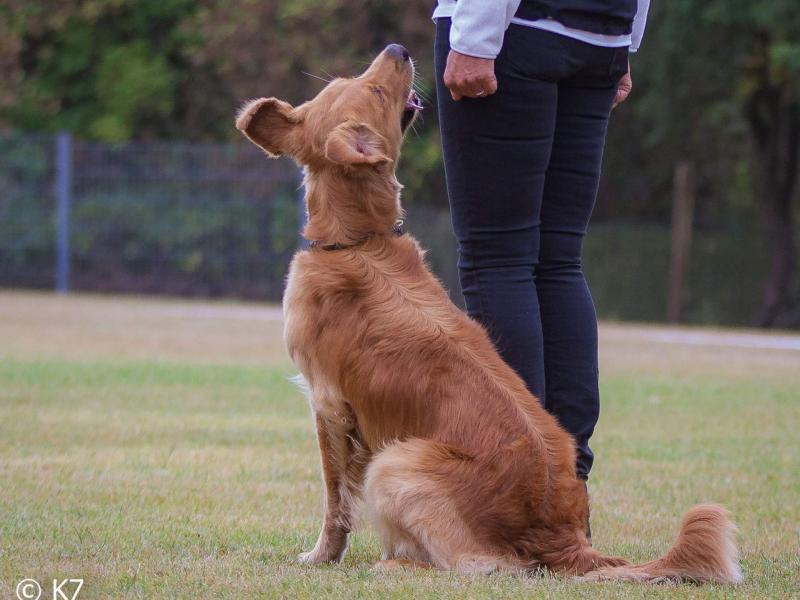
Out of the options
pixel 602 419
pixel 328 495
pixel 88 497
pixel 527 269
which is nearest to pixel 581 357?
pixel 527 269

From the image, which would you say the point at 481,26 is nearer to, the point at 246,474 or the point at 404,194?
the point at 246,474

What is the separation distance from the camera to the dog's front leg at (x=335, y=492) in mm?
3514

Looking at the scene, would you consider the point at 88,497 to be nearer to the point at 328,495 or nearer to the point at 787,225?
the point at 328,495

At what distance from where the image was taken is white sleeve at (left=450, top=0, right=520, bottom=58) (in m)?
3.34

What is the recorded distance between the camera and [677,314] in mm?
17891

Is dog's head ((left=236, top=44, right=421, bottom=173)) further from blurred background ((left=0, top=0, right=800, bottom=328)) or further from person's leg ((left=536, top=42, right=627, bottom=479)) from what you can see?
A: blurred background ((left=0, top=0, right=800, bottom=328))

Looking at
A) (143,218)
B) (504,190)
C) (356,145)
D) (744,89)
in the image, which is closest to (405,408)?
(504,190)

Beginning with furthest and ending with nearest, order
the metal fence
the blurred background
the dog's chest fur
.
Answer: the metal fence
the blurred background
the dog's chest fur

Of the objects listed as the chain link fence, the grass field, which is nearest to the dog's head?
the grass field

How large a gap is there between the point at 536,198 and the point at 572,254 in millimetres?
298

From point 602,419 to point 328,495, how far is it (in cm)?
362

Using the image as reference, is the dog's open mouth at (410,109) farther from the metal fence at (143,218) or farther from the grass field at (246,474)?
the metal fence at (143,218)

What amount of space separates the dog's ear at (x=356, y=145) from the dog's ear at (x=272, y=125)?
0.62ft

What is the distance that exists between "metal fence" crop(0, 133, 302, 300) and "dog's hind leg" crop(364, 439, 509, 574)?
587 inches
